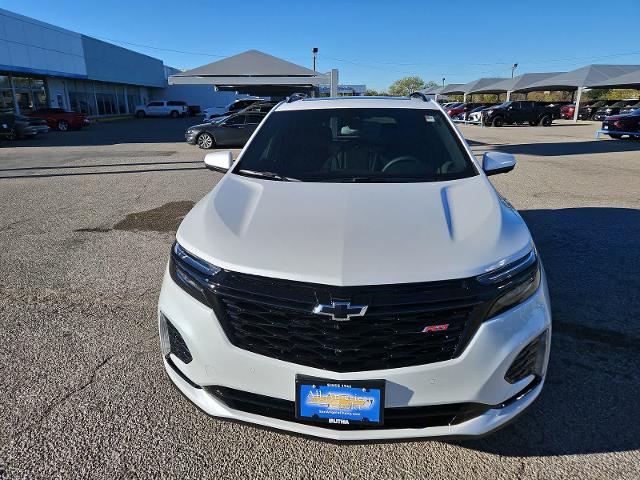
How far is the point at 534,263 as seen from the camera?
7.07ft

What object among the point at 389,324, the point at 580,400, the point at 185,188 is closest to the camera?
the point at 389,324

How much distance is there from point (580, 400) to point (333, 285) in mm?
1797

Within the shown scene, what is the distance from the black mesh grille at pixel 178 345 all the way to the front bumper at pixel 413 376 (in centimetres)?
4

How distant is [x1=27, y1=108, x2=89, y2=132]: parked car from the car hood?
2974cm

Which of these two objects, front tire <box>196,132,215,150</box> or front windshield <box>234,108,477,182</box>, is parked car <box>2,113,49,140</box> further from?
front windshield <box>234,108,477,182</box>

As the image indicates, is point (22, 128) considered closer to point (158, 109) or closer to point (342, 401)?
point (342, 401)

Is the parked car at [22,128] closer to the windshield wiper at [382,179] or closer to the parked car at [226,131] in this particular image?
the parked car at [226,131]

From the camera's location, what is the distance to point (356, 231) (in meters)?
2.19

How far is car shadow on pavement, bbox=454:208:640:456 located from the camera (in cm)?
231

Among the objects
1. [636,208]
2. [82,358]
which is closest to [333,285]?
[82,358]

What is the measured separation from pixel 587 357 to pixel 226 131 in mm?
15486

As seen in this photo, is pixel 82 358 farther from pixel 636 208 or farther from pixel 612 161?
pixel 612 161

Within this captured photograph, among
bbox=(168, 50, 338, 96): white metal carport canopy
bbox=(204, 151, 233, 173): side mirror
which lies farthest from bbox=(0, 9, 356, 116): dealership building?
bbox=(204, 151, 233, 173): side mirror

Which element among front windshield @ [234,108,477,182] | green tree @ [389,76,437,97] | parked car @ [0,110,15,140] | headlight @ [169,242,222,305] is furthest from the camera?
green tree @ [389,76,437,97]
